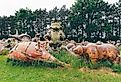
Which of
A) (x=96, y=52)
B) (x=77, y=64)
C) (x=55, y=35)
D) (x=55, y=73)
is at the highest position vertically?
(x=55, y=35)

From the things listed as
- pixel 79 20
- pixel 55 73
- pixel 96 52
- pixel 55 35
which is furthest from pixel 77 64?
pixel 79 20

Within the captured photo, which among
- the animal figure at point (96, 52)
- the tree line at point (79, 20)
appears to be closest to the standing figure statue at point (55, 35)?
the animal figure at point (96, 52)

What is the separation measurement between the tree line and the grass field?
40309 mm

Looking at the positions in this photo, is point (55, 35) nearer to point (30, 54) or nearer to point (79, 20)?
point (30, 54)

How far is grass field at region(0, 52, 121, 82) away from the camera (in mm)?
14250

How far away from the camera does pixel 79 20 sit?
2317 inches

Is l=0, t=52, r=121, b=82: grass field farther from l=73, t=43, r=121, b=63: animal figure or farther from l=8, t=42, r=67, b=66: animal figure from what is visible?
l=73, t=43, r=121, b=63: animal figure

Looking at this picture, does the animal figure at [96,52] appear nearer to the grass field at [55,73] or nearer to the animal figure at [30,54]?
the grass field at [55,73]

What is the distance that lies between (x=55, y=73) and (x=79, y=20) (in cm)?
4404

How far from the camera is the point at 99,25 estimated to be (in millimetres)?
58375

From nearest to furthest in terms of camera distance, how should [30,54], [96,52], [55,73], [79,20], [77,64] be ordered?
[55,73]
[30,54]
[77,64]
[96,52]
[79,20]

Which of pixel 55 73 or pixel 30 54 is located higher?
pixel 30 54

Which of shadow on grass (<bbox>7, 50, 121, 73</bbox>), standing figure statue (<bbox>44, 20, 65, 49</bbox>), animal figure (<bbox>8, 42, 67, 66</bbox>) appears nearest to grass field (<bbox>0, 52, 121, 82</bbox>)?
shadow on grass (<bbox>7, 50, 121, 73</bbox>)

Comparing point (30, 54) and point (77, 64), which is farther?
point (77, 64)
